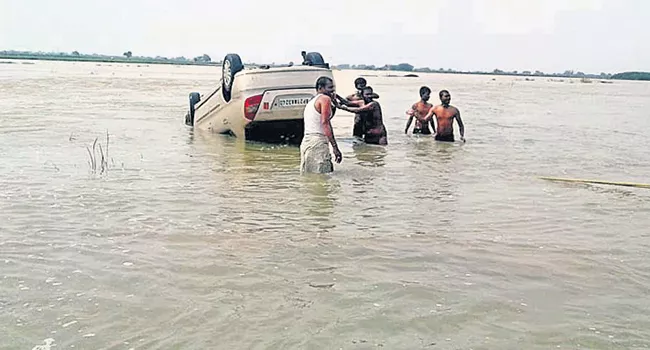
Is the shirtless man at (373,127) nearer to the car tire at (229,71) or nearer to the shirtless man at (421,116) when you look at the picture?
the shirtless man at (421,116)

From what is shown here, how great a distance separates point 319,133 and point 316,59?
14.9ft

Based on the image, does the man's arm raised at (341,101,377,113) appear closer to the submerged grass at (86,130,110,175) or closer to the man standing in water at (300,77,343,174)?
the man standing in water at (300,77,343,174)

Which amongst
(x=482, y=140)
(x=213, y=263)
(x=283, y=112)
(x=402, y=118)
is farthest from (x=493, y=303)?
(x=402, y=118)

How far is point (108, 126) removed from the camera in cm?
1686

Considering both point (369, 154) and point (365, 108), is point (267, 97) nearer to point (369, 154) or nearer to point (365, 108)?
point (365, 108)

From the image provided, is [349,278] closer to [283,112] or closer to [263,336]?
[263,336]

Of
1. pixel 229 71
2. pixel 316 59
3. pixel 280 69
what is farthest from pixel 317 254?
pixel 316 59

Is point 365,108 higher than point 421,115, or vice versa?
point 365,108

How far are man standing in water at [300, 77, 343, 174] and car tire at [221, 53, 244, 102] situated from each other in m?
3.88

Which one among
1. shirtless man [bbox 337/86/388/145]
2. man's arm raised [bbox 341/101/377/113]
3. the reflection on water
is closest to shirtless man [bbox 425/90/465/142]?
shirtless man [bbox 337/86/388/145]

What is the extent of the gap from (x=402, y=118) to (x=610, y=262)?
16007mm

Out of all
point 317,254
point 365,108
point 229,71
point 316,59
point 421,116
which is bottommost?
point 317,254

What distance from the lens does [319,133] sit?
9531mm

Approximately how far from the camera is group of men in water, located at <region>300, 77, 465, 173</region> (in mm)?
9508
